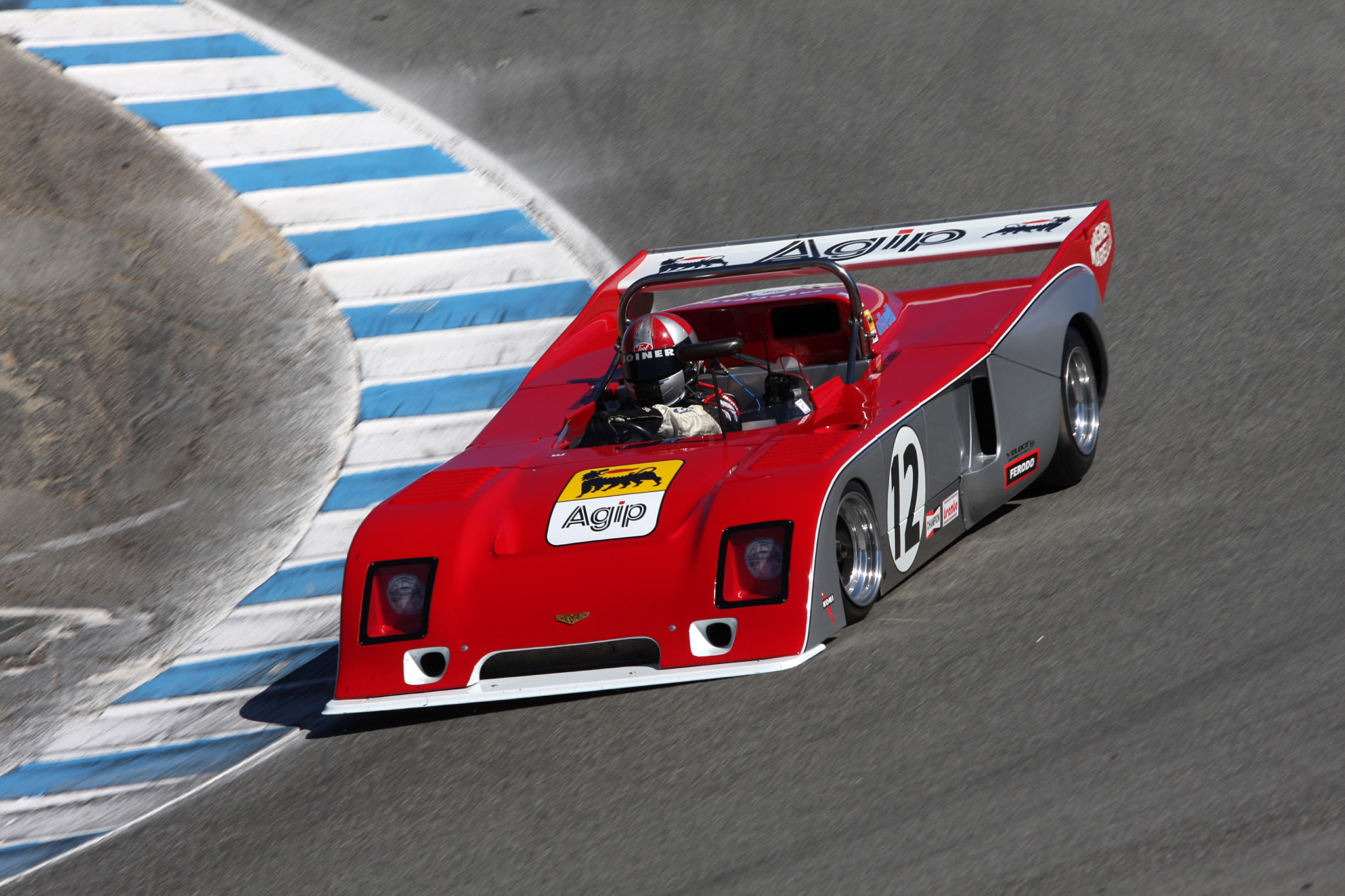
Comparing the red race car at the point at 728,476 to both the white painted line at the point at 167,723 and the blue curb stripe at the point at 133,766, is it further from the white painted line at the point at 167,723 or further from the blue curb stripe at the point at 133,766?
the white painted line at the point at 167,723

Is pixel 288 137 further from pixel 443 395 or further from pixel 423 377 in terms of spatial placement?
pixel 443 395

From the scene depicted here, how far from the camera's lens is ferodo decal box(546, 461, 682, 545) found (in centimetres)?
519

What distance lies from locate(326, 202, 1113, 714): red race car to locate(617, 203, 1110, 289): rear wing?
3cm

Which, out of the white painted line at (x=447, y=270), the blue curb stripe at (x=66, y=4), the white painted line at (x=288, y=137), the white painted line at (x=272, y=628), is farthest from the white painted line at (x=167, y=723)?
the blue curb stripe at (x=66, y=4)

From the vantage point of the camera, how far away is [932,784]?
13.5ft

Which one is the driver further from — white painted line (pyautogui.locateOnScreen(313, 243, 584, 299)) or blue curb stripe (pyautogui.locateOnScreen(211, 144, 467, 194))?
→ blue curb stripe (pyautogui.locateOnScreen(211, 144, 467, 194))

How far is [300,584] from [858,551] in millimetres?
3014

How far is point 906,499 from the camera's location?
221 inches


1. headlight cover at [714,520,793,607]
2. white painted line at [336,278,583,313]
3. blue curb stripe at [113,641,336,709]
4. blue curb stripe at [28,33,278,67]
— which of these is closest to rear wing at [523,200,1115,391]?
blue curb stripe at [113,641,336,709]

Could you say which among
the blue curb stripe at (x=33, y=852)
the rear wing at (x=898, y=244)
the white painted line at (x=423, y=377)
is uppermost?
the rear wing at (x=898, y=244)

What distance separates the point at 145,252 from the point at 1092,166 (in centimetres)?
642

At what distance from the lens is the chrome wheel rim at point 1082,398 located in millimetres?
6801

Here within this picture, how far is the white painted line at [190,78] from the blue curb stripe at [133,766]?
7.46m

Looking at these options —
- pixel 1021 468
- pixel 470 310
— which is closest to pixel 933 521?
pixel 1021 468
